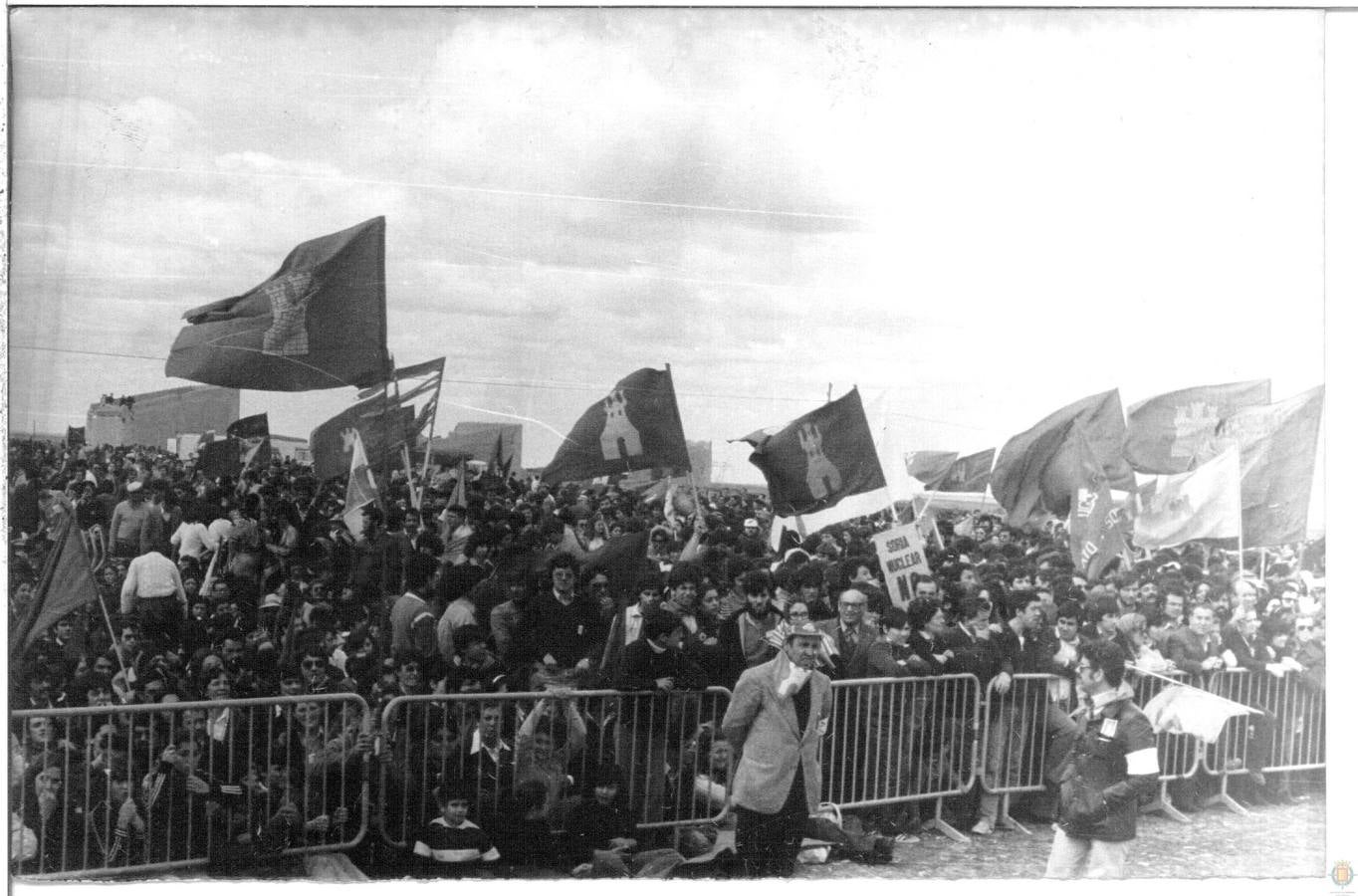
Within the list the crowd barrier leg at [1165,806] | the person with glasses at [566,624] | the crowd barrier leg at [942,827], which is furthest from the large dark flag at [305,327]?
the crowd barrier leg at [1165,806]

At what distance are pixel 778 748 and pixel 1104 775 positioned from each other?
1549mm

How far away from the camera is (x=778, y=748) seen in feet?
21.6

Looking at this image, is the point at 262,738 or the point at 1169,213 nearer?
the point at 262,738

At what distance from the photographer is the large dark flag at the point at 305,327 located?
21.5 ft

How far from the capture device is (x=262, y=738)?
6391 mm

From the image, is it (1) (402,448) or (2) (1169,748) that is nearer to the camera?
(1) (402,448)

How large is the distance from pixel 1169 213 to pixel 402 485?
4104 millimetres

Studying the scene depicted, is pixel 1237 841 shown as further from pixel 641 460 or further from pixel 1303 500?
pixel 641 460

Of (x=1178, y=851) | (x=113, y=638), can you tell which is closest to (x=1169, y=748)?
(x=1178, y=851)

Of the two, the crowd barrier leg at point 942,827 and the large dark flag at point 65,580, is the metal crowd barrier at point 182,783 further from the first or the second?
the crowd barrier leg at point 942,827

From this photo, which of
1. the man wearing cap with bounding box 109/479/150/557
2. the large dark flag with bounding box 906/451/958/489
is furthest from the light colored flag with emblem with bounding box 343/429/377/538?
the large dark flag with bounding box 906/451/958/489

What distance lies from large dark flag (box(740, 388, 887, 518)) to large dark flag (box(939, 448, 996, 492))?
1.20ft

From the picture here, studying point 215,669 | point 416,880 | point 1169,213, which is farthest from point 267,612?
point 1169,213

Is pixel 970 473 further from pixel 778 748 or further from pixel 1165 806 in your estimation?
pixel 1165 806
